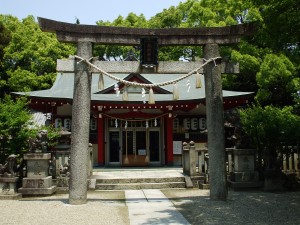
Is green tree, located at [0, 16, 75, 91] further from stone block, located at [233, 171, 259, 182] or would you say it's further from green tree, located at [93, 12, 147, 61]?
stone block, located at [233, 171, 259, 182]

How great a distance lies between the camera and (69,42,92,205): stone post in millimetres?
9430

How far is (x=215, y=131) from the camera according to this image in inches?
392

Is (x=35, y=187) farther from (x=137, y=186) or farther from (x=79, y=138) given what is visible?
(x=137, y=186)

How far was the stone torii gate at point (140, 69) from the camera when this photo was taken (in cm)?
948

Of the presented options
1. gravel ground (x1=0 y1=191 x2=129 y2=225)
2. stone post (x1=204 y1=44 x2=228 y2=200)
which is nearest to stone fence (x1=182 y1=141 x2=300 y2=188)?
stone post (x1=204 y1=44 x2=228 y2=200)

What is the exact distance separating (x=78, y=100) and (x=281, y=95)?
48.4 feet

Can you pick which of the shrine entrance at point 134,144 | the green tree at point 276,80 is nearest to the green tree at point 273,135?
the green tree at point 276,80

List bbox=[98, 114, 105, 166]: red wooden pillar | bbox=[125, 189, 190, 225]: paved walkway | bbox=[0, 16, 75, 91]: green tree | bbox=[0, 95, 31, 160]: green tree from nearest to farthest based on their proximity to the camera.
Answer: bbox=[125, 189, 190, 225]: paved walkway → bbox=[0, 95, 31, 160]: green tree → bbox=[98, 114, 105, 166]: red wooden pillar → bbox=[0, 16, 75, 91]: green tree

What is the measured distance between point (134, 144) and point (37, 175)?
9.67m

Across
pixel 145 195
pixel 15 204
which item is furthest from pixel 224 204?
pixel 15 204

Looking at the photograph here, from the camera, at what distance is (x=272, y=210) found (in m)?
8.30

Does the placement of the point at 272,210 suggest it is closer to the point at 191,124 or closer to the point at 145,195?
the point at 145,195

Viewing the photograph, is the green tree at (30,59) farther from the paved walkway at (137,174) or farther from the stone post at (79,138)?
the stone post at (79,138)

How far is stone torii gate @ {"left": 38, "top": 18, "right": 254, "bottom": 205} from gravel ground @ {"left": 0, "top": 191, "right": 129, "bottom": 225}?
0.61 meters
